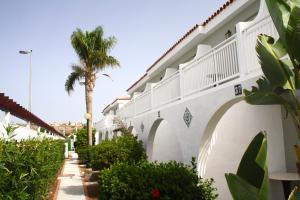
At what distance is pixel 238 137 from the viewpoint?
9781 mm

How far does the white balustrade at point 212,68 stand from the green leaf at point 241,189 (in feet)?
14.8

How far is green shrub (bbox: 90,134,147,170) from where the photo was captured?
12.8 m

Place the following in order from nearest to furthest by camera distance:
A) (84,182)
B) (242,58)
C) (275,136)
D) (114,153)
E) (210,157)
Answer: (242,58), (275,136), (210,157), (114,153), (84,182)

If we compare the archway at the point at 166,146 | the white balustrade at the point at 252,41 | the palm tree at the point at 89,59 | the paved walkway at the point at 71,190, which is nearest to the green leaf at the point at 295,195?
the white balustrade at the point at 252,41

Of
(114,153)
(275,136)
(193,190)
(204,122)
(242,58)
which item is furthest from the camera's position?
(114,153)

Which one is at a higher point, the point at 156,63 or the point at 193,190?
the point at 156,63

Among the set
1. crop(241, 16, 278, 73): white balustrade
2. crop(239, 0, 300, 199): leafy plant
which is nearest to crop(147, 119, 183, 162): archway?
crop(241, 16, 278, 73): white balustrade

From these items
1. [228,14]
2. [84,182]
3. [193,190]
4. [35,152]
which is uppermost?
[228,14]

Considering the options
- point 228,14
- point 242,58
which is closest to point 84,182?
point 228,14

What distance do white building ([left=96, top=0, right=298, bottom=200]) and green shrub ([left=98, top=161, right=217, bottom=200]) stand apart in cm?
131

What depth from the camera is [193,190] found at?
6.97 m

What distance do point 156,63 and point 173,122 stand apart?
23.6ft

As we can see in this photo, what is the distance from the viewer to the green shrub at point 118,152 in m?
12.8

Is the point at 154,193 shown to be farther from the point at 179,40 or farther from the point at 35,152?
the point at 179,40
